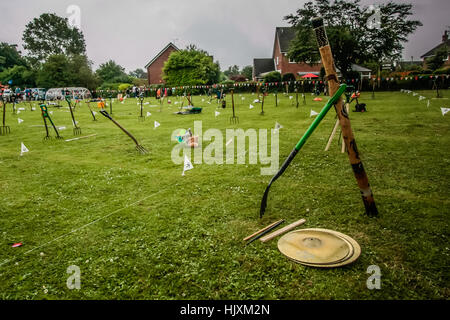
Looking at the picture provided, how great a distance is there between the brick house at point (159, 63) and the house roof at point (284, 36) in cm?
2453

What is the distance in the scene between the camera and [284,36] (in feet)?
194

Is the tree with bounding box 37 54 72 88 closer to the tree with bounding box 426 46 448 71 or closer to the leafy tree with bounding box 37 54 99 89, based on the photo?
the leafy tree with bounding box 37 54 99 89

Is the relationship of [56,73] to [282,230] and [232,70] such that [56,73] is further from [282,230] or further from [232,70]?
[232,70]

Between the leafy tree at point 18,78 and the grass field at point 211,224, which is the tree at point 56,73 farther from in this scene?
the grass field at point 211,224

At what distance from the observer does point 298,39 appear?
38875mm

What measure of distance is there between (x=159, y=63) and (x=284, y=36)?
29918 millimetres

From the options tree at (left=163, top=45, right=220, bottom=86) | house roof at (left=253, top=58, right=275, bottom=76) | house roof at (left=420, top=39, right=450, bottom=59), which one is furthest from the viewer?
house roof at (left=253, top=58, right=275, bottom=76)

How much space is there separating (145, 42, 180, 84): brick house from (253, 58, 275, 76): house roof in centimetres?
2179

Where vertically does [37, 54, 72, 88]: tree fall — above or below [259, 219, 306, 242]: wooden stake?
above

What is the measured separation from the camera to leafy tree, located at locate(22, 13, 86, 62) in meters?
72.4

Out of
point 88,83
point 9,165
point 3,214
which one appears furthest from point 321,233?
point 88,83

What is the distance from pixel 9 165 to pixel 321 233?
33.5 feet

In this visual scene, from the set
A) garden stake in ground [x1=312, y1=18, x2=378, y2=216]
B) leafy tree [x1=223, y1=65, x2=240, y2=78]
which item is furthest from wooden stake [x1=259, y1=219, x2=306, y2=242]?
leafy tree [x1=223, y1=65, x2=240, y2=78]
